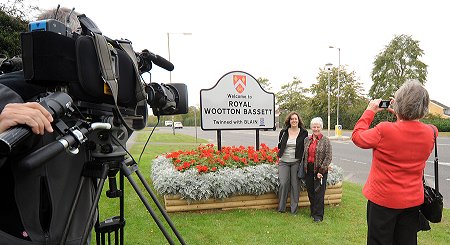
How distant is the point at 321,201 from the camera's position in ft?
16.6

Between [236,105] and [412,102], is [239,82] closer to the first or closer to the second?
[236,105]

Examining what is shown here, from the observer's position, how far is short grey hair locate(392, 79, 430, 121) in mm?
2672

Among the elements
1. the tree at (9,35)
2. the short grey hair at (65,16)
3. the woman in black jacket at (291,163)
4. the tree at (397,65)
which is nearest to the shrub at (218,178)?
the woman in black jacket at (291,163)

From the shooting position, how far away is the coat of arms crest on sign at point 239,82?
24.2 feet

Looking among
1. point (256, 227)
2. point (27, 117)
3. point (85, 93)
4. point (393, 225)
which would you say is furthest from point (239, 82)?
point (27, 117)

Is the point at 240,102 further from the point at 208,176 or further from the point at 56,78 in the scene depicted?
the point at 56,78

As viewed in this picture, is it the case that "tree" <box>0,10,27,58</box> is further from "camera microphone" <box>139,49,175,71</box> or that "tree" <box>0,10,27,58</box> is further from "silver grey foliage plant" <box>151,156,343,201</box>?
"camera microphone" <box>139,49,175,71</box>

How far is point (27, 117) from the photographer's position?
997 mm

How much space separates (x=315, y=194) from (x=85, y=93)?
4.42m

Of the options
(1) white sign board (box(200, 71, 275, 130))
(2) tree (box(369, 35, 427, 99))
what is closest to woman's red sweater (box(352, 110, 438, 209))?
(1) white sign board (box(200, 71, 275, 130))

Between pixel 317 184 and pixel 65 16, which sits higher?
pixel 65 16

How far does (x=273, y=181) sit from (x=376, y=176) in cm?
274

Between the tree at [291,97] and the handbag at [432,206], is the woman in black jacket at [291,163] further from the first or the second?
the tree at [291,97]

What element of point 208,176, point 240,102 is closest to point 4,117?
point 208,176
